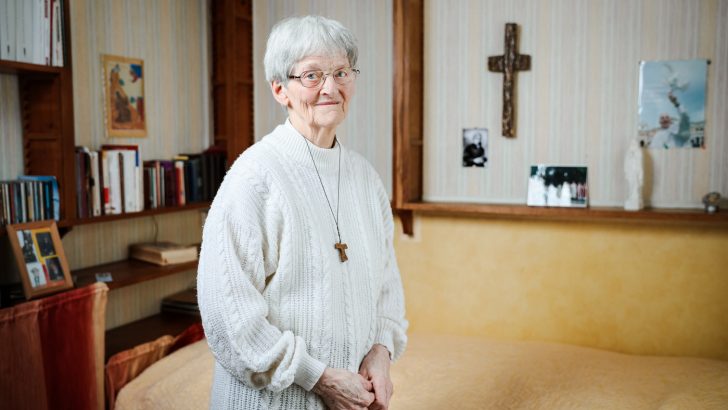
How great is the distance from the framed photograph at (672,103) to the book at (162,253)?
83.7 inches

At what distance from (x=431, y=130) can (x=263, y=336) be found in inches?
77.8

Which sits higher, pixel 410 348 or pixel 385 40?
pixel 385 40

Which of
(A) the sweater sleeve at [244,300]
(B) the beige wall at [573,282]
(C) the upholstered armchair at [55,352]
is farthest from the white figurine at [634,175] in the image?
(C) the upholstered armchair at [55,352]

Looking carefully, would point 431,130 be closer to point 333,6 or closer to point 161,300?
point 333,6

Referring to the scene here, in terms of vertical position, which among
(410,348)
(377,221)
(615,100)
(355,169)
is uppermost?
(615,100)

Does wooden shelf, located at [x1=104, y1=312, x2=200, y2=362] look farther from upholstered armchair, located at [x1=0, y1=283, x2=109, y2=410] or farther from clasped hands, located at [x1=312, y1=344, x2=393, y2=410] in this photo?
clasped hands, located at [x1=312, y1=344, x2=393, y2=410]

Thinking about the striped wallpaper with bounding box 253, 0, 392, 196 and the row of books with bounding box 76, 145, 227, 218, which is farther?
the striped wallpaper with bounding box 253, 0, 392, 196

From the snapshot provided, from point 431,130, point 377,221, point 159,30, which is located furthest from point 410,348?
point 159,30

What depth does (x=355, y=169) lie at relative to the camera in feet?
5.21

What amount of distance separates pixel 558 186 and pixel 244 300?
188 cm

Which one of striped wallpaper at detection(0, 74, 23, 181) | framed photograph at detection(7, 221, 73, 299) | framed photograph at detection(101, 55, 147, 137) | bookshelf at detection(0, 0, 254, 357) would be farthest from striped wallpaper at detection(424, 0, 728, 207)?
striped wallpaper at detection(0, 74, 23, 181)

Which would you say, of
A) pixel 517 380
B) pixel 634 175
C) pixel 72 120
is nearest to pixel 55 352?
pixel 72 120

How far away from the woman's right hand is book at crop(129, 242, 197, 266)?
174cm

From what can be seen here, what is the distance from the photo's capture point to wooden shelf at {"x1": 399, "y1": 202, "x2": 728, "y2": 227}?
246 centimetres
